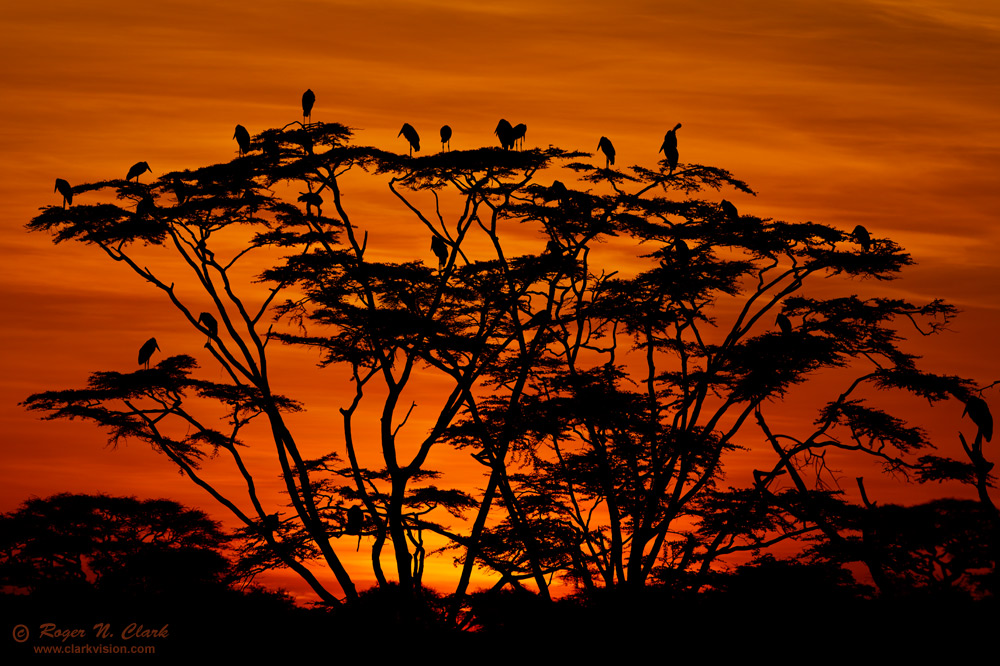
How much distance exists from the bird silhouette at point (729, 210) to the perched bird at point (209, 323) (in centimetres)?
1213

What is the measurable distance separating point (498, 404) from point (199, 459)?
23.5 ft

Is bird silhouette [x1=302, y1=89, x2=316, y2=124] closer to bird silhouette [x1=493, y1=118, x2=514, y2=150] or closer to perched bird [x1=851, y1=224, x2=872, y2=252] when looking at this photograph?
bird silhouette [x1=493, y1=118, x2=514, y2=150]

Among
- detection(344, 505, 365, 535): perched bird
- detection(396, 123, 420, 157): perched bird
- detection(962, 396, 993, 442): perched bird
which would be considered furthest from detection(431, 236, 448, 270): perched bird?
detection(962, 396, 993, 442): perched bird

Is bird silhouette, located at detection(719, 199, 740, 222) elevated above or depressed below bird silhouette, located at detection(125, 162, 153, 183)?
below

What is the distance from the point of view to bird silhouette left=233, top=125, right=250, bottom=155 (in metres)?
26.9

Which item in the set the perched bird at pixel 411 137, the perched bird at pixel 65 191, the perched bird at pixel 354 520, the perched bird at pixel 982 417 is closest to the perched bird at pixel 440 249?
the perched bird at pixel 411 137

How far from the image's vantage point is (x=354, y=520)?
85.8 feet

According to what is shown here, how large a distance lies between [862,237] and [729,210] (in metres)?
3.08

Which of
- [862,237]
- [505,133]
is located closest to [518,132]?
[505,133]

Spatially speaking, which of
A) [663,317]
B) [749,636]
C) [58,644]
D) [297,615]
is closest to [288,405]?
[297,615]

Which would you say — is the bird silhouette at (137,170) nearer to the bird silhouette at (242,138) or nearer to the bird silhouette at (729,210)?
the bird silhouette at (242,138)

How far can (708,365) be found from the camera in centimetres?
2745

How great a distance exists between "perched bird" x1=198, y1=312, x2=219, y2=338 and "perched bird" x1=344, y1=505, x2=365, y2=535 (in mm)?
5138

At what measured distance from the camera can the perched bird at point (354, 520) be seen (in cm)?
2609
